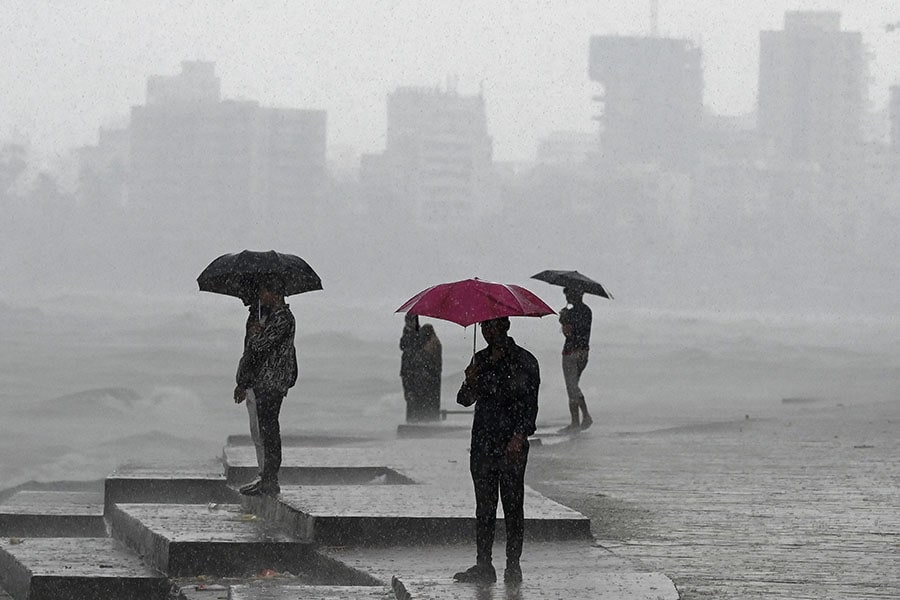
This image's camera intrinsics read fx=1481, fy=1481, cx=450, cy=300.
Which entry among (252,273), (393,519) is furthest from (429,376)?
(393,519)

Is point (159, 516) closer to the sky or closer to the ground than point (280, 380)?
closer to the ground

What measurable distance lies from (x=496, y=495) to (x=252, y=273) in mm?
3211

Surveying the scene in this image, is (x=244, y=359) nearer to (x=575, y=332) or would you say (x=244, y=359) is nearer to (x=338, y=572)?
(x=338, y=572)

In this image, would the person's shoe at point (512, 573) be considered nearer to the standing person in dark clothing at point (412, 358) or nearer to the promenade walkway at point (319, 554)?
the promenade walkway at point (319, 554)

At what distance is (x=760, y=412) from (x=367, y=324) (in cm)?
13946

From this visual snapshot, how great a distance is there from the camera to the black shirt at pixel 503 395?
7148 millimetres

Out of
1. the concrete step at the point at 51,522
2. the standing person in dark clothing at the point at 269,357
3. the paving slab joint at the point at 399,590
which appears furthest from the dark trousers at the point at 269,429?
the paving slab joint at the point at 399,590

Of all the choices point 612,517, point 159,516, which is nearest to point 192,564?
point 159,516

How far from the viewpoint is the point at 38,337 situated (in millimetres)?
123875

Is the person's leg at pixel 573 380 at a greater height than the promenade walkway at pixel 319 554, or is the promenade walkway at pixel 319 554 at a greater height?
the person's leg at pixel 573 380

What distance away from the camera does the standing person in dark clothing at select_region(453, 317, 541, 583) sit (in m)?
7.15

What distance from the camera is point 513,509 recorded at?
24.0ft

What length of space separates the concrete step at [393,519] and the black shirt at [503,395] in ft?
6.06

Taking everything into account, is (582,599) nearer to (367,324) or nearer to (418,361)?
(418,361)
